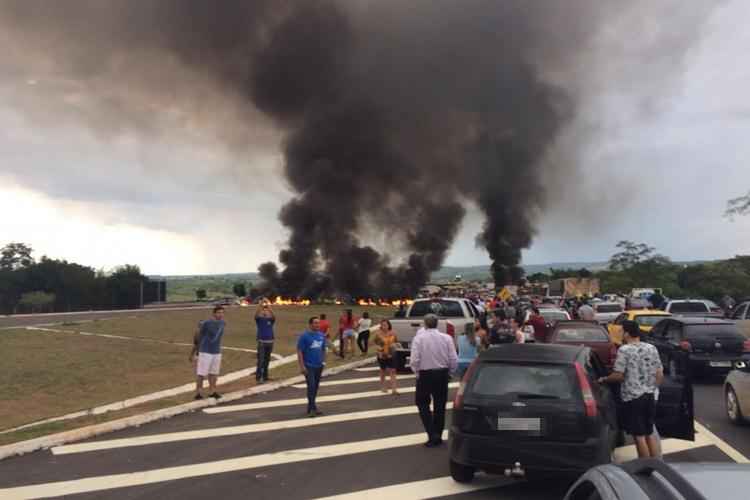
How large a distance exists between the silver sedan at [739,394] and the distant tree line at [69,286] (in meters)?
55.9

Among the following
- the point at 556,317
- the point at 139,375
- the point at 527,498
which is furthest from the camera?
the point at 556,317

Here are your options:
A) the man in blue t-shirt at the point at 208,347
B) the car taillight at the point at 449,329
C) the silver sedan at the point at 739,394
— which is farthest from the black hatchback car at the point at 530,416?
the car taillight at the point at 449,329

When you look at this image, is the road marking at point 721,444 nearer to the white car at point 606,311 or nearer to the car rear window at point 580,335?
the car rear window at point 580,335

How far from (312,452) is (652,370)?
3.86 m

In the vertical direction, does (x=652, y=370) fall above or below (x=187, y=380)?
above

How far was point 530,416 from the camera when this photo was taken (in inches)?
226

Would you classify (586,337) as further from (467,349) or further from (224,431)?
(224,431)

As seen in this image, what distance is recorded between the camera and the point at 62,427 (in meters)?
9.18

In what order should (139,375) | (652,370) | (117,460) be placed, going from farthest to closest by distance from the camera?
(139,375), (117,460), (652,370)

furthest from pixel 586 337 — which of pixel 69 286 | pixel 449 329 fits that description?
pixel 69 286

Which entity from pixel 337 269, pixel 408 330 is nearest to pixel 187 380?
pixel 408 330

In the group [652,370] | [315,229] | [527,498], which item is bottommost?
[527,498]

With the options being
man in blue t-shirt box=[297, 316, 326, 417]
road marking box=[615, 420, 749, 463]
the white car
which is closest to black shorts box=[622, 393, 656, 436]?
road marking box=[615, 420, 749, 463]

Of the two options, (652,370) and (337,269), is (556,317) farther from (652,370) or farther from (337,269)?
(337,269)
